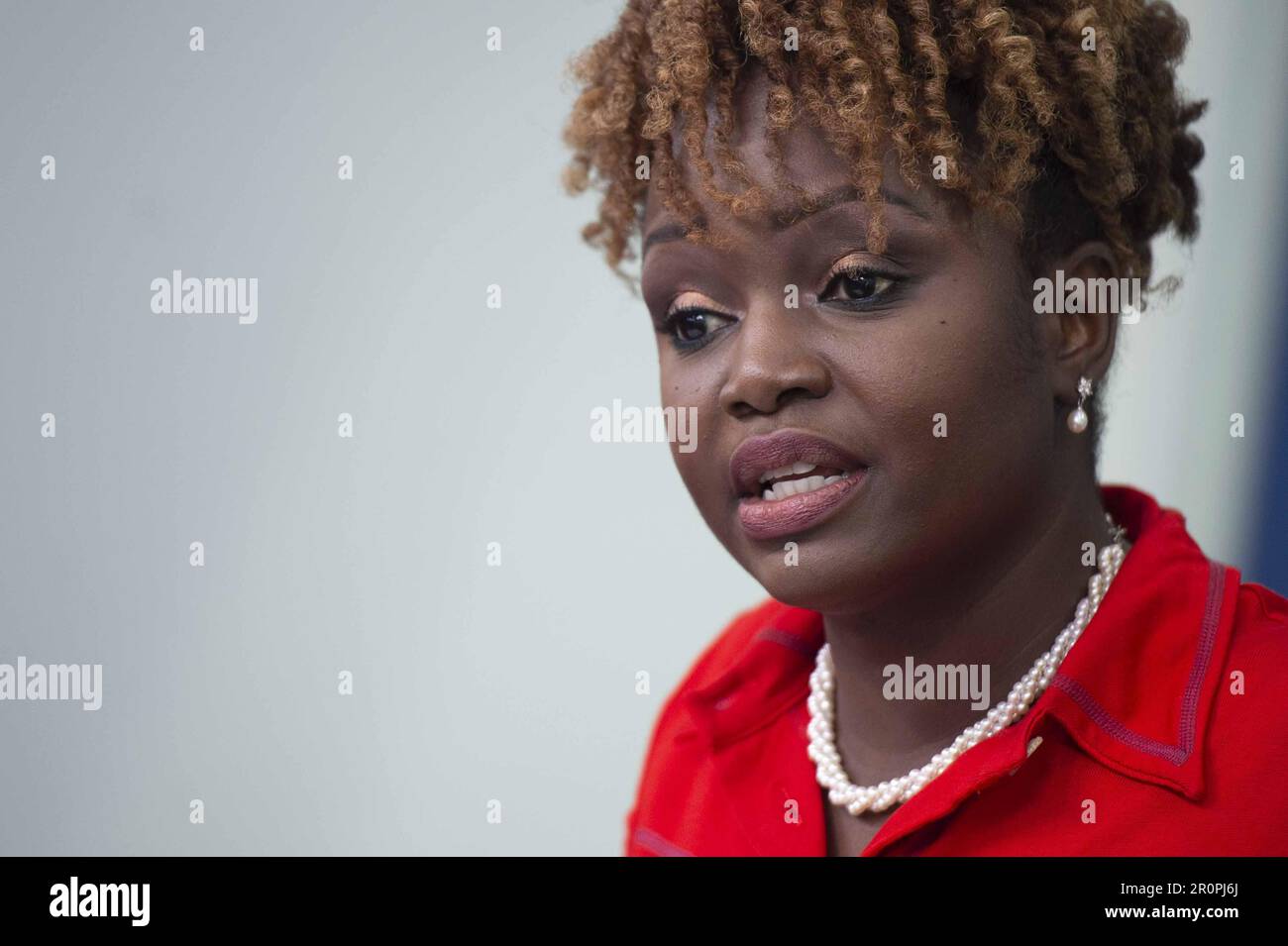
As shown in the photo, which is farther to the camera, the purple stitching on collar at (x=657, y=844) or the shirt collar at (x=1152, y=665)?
the purple stitching on collar at (x=657, y=844)

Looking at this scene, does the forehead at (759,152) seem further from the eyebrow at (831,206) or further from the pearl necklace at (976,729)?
the pearl necklace at (976,729)

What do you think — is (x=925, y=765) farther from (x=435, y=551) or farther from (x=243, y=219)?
(x=243, y=219)

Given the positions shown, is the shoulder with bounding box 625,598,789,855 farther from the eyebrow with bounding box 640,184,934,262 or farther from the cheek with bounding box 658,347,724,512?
the eyebrow with bounding box 640,184,934,262

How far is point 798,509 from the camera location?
1521mm

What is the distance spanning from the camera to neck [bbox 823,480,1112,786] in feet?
5.26

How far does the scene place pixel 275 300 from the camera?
2637 mm

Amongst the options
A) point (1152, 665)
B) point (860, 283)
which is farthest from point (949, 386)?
point (1152, 665)

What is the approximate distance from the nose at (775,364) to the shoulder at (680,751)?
0.59 m

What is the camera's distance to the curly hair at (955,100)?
4.96ft

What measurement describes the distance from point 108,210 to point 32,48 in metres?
0.33

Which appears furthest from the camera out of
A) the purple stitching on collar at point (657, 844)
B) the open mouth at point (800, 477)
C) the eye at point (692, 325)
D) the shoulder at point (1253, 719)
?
the purple stitching on collar at point (657, 844)

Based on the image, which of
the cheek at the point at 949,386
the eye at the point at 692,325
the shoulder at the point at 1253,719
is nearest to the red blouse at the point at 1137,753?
the shoulder at the point at 1253,719

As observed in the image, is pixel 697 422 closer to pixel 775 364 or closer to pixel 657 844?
pixel 775 364
